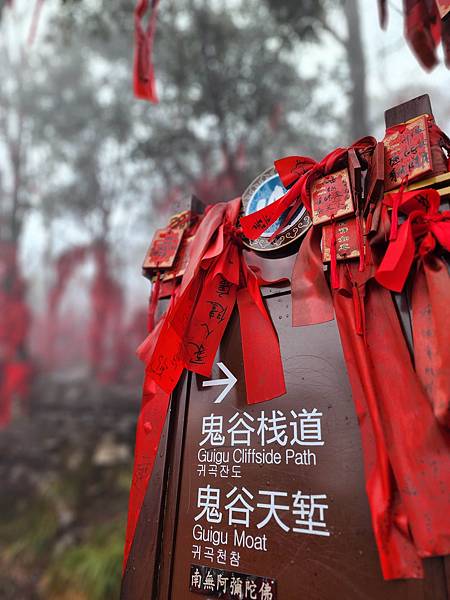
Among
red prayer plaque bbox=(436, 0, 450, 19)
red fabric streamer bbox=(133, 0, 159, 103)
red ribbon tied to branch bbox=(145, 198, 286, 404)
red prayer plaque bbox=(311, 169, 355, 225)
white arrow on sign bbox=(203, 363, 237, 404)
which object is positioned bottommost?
white arrow on sign bbox=(203, 363, 237, 404)

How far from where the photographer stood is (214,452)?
1.38 m

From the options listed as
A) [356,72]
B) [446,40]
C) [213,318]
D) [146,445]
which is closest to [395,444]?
[213,318]

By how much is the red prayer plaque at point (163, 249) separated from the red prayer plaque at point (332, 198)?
0.67m

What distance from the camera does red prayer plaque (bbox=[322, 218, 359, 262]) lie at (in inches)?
49.9

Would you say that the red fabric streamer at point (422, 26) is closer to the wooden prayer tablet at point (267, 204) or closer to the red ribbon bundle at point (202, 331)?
the wooden prayer tablet at point (267, 204)

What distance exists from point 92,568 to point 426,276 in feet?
12.6

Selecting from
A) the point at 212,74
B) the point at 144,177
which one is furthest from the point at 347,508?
the point at 144,177

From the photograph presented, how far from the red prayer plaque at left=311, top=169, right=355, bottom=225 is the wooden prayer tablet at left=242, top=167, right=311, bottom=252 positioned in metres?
0.07

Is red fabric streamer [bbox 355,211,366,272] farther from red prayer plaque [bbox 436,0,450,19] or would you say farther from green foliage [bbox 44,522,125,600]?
green foliage [bbox 44,522,125,600]

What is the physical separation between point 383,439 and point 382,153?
0.92 metres

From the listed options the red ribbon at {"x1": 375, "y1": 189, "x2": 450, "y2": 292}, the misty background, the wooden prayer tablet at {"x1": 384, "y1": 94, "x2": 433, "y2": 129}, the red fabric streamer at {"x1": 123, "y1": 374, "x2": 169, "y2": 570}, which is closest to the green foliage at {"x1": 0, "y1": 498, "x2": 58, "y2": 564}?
the misty background

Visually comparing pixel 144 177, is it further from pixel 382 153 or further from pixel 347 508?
pixel 347 508

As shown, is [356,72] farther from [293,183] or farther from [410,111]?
[293,183]

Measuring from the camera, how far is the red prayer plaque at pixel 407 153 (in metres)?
1.22
